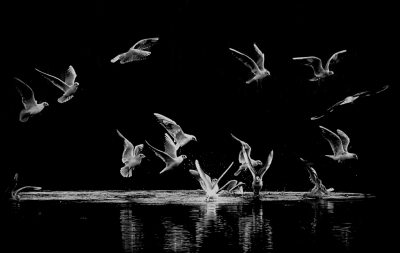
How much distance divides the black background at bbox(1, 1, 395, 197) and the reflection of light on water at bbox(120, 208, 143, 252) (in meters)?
10.9

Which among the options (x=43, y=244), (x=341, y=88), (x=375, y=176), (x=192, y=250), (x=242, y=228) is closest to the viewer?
(x=192, y=250)

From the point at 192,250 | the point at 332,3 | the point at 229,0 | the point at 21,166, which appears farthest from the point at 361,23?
the point at 192,250

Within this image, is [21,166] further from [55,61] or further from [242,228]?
[242,228]

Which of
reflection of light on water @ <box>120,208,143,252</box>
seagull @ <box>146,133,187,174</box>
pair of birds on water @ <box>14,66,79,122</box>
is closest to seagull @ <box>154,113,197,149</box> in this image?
seagull @ <box>146,133,187,174</box>

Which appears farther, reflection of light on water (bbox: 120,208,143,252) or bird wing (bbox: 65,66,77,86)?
bird wing (bbox: 65,66,77,86)

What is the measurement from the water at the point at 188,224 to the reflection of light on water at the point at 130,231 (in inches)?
0.6

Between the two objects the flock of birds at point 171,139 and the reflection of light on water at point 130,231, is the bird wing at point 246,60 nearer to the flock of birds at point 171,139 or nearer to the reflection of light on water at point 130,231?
the flock of birds at point 171,139

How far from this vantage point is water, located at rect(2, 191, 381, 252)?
48.2 feet

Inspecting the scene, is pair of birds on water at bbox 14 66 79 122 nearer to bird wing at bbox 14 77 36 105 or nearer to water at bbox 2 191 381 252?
bird wing at bbox 14 77 36 105

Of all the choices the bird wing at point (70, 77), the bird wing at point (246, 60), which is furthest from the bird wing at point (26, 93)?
the bird wing at point (246, 60)

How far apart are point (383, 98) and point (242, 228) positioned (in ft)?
48.2

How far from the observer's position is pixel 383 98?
1185 inches

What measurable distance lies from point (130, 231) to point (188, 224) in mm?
1244

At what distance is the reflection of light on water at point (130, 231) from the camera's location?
14.7 meters
